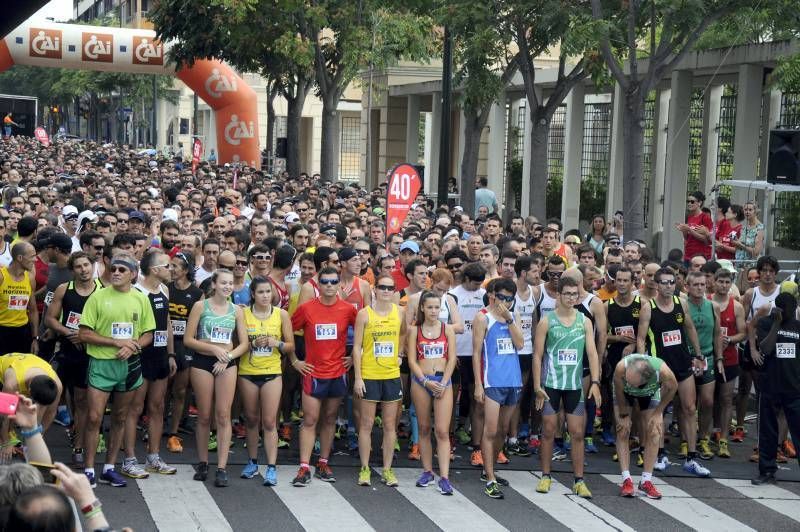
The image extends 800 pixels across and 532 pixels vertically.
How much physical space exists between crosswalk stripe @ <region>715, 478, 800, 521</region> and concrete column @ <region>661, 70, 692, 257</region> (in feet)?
46.0

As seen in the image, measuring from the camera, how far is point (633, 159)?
730 inches

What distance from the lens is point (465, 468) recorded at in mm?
11102

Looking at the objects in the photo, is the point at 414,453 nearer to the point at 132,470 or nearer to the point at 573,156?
the point at 132,470

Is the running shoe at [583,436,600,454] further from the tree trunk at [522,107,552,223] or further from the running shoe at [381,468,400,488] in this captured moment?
the tree trunk at [522,107,552,223]

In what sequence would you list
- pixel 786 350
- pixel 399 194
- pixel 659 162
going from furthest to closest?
pixel 659 162
pixel 399 194
pixel 786 350

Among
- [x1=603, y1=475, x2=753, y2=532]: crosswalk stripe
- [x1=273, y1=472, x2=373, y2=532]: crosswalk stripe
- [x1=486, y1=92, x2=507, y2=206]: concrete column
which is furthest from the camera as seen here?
[x1=486, y1=92, x2=507, y2=206]: concrete column

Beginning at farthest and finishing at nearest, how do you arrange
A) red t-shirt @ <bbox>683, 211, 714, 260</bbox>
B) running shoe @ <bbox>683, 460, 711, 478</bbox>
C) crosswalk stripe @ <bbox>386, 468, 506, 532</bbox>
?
red t-shirt @ <bbox>683, 211, 714, 260</bbox> → running shoe @ <bbox>683, 460, 711, 478</bbox> → crosswalk stripe @ <bbox>386, 468, 506, 532</bbox>

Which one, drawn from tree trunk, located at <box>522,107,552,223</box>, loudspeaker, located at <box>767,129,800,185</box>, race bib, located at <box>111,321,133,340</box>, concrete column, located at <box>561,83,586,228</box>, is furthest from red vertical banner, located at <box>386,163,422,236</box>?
concrete column, located at <box>561,83,586,228</box>

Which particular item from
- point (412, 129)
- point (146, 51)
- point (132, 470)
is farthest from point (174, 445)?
point (412, 129)

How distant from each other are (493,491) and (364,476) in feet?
3.47

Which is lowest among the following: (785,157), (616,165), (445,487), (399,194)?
(445,487)

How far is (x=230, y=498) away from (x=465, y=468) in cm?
228

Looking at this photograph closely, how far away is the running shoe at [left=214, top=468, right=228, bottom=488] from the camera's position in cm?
1008

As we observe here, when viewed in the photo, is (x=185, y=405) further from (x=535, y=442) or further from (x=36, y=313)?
(x=535, y=442)
